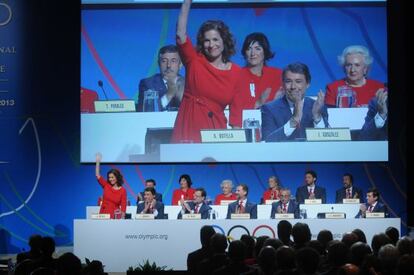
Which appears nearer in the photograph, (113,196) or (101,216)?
(101,216)

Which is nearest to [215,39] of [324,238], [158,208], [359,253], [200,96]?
[200,96]

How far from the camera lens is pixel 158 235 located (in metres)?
8.66

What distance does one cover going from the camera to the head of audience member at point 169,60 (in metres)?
10.4

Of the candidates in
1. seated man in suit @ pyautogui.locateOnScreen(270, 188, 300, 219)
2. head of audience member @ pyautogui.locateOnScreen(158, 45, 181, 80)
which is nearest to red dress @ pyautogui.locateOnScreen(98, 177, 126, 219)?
head of audience member @ pyautogui.locateOnScreen(158, 45, 181, 80)

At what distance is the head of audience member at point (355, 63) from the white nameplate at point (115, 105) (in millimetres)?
3051

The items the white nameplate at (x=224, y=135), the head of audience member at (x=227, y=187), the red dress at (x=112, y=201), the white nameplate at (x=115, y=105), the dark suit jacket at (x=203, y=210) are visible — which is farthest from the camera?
the white nameplate at (x=115, y=105)

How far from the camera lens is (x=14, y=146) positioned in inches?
436

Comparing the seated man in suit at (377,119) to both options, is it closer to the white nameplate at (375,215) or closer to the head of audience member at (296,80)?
the head of audience member at (296,80)

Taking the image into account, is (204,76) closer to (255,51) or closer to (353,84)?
(255,51)

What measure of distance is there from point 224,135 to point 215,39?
1375mm

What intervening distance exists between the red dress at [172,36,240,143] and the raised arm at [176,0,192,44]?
87 mm

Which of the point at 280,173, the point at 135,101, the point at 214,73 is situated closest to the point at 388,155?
the point at 280,173

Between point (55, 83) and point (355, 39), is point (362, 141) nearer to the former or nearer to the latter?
point (355, 39)

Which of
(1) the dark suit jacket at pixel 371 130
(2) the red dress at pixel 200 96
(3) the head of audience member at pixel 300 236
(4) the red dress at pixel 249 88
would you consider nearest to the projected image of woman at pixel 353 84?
(1) the dark suit jacket at pixel 371 130
